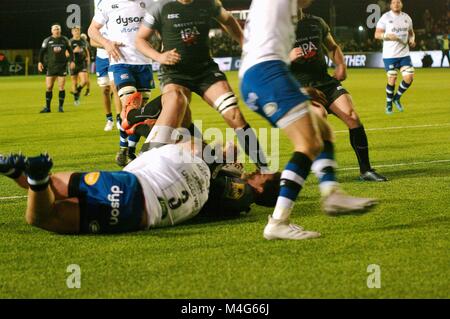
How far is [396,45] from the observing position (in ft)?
62.1

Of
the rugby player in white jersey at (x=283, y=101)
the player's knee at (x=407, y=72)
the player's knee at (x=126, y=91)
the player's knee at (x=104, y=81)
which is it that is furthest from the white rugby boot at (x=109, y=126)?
the rugby player in white jersey at (x=283, y=101)

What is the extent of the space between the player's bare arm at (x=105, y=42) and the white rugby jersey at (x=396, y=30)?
889 cm

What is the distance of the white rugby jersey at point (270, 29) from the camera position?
5836 millimetres

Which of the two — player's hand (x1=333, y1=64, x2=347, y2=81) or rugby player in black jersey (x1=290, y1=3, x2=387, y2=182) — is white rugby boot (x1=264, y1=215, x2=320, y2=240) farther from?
player's hand (x1=333, y1=64, x2=347, y2=81)

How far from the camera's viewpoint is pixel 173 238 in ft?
20.2

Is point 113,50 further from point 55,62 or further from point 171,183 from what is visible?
point 55,62

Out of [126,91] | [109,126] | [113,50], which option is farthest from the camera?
[109,126]

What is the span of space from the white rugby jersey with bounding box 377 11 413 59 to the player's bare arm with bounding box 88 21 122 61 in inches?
350

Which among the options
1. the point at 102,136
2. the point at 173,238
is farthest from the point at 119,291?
the point at 102,136

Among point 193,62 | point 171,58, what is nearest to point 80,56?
point 193,62

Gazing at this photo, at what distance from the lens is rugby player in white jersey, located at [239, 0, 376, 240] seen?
19.0 feet

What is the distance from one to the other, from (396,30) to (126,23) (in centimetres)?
897

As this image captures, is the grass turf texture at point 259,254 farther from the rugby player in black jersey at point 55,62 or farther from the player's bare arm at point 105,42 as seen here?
the rugby player in black jersey at point 55,62

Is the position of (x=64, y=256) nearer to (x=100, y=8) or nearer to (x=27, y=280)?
(x=27, y=280)
